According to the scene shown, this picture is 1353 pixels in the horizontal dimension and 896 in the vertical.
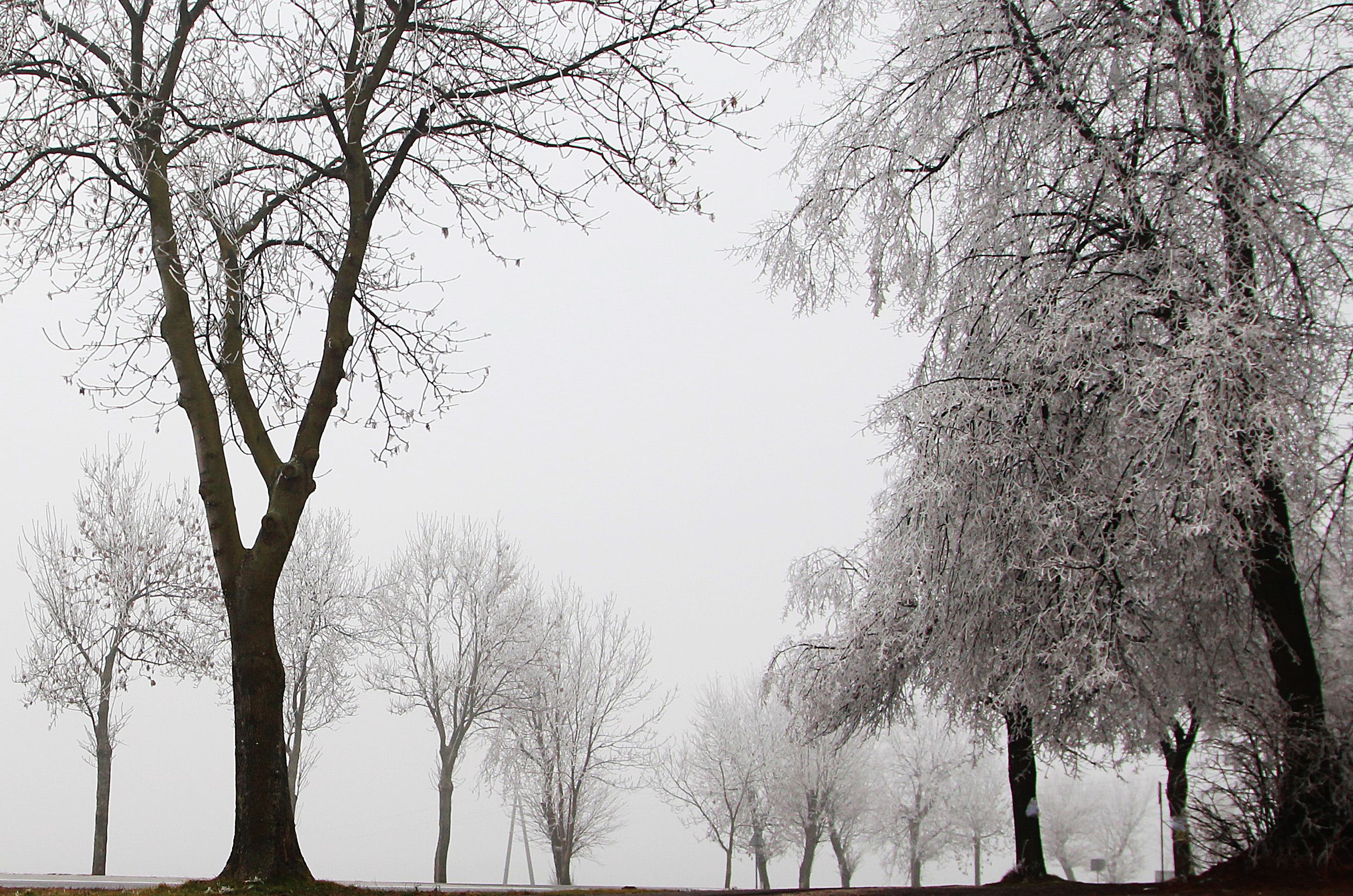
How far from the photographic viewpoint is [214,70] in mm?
7789

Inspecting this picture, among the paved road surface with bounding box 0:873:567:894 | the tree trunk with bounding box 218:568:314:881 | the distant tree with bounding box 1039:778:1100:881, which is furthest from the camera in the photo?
the distant tree with bounding box 1039:778:1100:881

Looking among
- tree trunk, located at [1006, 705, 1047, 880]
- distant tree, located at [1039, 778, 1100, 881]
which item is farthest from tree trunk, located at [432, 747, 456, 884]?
distant tree, located at [1039, 778, 1100, 881]

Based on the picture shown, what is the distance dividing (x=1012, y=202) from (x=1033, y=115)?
0.79 m

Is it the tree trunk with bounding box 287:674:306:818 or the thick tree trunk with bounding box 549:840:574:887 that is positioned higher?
the tree trunk with bounding box 287:674:306:818

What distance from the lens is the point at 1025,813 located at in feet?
42.2

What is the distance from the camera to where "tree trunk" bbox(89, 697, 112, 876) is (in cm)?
1591

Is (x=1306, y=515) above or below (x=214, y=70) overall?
below

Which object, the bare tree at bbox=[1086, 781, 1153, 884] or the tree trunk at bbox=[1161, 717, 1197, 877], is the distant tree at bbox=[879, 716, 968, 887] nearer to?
the bare tree at bbox=[1086, 781, 1153, 884]

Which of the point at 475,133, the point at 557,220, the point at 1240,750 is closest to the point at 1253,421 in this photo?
the point at 1240,750

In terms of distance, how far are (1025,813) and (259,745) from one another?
10.3 metres

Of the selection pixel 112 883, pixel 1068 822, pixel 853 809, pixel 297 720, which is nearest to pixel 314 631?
pixel 297 720

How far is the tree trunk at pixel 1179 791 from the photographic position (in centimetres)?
855

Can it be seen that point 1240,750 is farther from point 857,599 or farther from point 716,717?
point 716,717

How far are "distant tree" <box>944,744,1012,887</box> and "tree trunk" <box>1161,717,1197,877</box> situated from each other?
Answer: 20.8 metres
